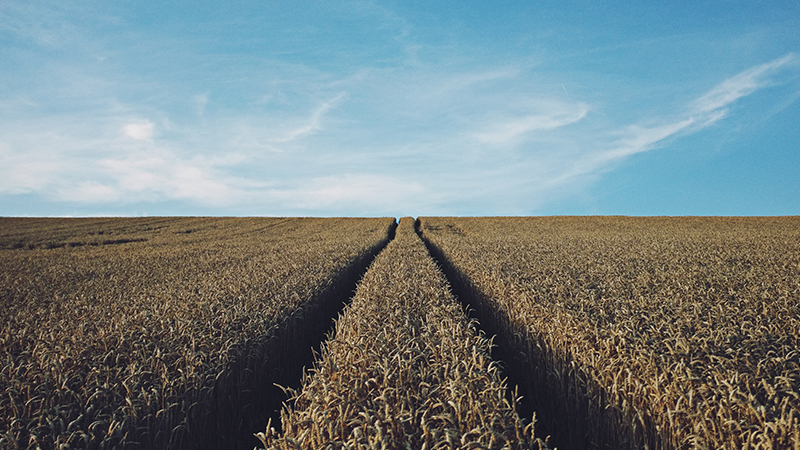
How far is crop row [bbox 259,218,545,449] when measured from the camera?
2.87 metres

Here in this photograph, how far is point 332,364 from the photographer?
13.7 ft

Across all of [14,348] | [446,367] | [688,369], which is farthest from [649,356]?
[14,348]

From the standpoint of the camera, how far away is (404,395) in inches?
141

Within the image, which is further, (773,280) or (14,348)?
(773,280)

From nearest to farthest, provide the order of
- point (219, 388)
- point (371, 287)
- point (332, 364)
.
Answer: point (332, 364)
point (219, 388)
point (371, 287)

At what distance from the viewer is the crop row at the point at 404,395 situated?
287 cm

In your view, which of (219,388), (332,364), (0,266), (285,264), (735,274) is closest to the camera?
(332,364)

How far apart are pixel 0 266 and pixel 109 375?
62.5 feet

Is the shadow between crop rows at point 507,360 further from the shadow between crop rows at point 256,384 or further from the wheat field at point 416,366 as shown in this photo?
the shadow between crop rows at point 256,384

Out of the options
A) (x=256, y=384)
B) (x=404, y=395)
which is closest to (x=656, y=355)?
(x=404, y=395)

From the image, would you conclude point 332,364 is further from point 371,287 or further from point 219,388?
point 371,287

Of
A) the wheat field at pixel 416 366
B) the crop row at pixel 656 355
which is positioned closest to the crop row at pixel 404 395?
the wheat field at pixel 416 366

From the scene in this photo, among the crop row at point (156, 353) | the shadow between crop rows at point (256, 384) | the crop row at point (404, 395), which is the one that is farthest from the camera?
the shadow between crop rows at point (256, 384)

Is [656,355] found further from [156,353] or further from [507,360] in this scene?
[156,353]
